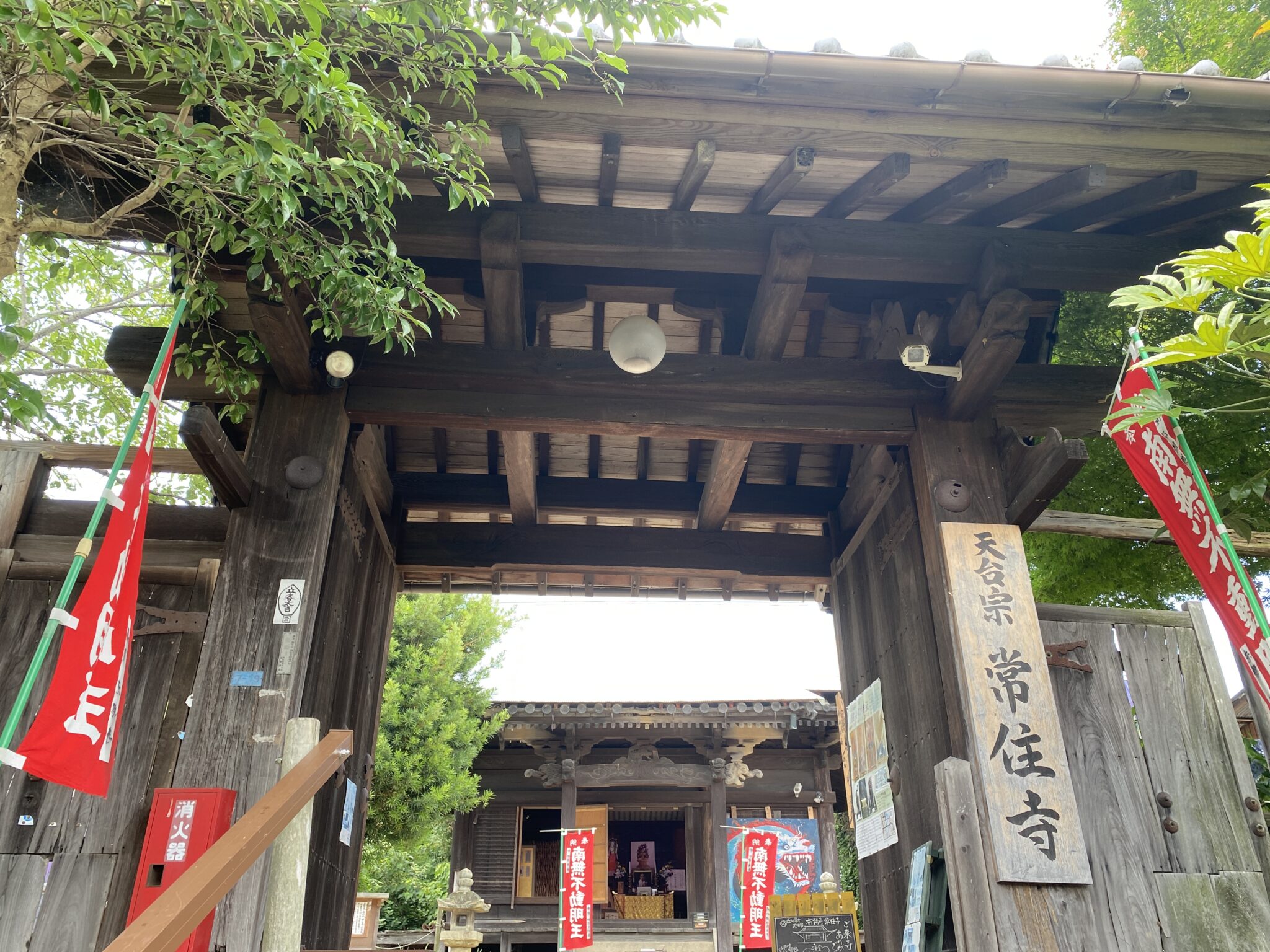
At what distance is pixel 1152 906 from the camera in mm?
4312

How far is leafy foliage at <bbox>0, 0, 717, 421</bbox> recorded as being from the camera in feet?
9.84

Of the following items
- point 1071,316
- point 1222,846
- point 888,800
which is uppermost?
point 1071,316

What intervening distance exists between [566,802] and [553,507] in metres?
7.58

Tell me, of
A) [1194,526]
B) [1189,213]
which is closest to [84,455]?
[1194,526]

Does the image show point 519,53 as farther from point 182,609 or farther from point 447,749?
point 447,749

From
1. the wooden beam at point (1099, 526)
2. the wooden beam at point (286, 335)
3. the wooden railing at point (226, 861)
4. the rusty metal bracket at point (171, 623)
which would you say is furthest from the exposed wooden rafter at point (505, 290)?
the wooden beam at point (1099, 526)

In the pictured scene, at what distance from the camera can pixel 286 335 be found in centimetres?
455

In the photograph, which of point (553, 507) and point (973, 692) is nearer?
point (973, 692)

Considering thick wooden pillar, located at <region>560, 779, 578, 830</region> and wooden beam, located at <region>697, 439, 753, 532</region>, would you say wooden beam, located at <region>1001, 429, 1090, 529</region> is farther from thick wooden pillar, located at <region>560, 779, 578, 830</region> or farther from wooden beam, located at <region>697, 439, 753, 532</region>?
thick wooden pillar, located at <region>560, 779, 578, 830</region>

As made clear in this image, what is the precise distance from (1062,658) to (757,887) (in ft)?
30.6

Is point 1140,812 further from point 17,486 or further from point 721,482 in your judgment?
point 17,486

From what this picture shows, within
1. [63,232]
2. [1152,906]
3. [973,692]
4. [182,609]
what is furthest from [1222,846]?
[63,232]

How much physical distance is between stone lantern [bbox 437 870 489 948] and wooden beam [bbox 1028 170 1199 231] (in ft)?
32.6

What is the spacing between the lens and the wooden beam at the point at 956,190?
4398 millimetres
